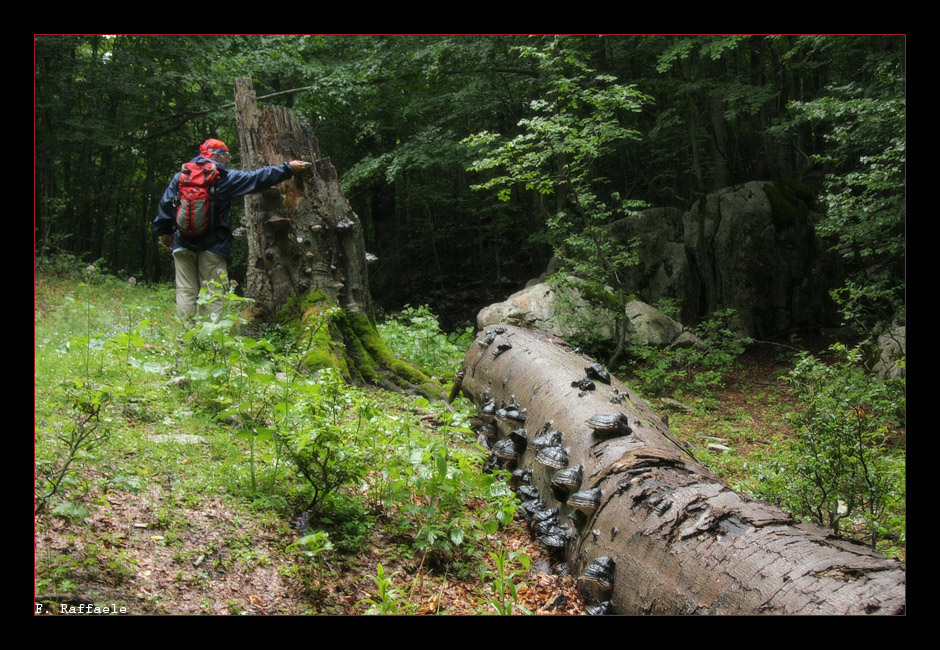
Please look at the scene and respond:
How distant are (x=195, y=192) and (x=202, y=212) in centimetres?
23

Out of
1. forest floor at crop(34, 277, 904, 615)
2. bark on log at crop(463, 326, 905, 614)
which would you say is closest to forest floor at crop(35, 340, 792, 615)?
forest floor at crop(34, 277, 904, 615)

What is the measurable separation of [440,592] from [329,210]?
590 centimetres

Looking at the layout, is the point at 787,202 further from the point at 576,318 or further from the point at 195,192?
the point at 195,192

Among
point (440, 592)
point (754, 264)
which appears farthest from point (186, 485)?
point (754, 264)

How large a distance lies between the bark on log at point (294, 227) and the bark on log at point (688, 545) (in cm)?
446

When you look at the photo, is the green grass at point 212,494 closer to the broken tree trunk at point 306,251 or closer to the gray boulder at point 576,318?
the broken tree trunk at point 306,251

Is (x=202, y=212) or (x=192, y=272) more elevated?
(x=202, y=212)

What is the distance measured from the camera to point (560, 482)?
3.68 meters

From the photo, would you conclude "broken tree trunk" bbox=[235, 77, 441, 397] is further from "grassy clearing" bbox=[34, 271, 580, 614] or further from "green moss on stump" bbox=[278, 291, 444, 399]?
"grassy clearing" bbox=[34, 271, 580, 614]

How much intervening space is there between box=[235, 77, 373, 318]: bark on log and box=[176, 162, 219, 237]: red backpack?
929 mm

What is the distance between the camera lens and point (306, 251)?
7727mm

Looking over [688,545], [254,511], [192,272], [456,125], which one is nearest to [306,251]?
[192,272]

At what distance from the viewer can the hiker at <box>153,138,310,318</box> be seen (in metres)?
6.67

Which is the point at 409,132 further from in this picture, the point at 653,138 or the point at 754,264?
the point at 754,264
